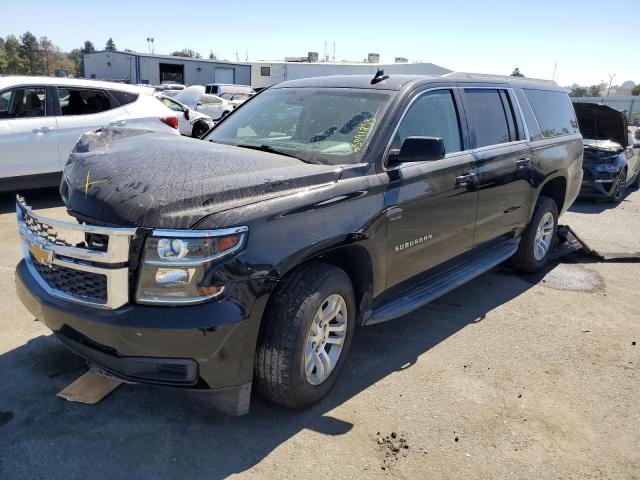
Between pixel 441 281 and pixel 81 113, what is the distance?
19.5ft

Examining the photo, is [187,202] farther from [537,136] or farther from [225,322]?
[537,136]

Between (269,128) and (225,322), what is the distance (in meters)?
1.91

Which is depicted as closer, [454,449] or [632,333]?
[454,449]

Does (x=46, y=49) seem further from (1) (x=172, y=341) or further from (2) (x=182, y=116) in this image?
(1) (x=172, y=341)

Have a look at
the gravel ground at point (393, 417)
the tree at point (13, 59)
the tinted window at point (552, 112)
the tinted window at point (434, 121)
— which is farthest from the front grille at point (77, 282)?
the tree at point (13, 59)

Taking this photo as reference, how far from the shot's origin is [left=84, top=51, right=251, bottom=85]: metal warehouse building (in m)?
51.8

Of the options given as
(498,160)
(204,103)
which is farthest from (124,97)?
(204,103)

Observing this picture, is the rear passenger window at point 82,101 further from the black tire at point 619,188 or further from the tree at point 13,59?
the tree at point 13,59

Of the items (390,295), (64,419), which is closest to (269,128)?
(390,295)

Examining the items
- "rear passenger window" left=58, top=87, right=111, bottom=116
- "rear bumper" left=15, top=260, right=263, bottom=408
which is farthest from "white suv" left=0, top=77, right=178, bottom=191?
"rear bumper" left=15, top=260, right=263, bottom=408

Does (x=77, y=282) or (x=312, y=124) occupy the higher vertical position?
(x=312, y=124)

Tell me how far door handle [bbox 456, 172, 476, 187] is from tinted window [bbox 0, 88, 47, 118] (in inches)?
232

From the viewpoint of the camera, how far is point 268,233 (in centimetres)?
266

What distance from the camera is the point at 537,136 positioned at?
210 inches
